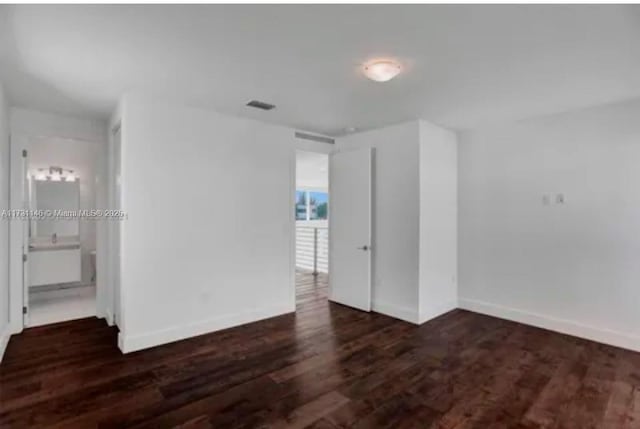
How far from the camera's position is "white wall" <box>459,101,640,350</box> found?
349 cm

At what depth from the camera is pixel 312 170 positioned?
8219mm

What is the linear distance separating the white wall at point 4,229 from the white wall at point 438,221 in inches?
168

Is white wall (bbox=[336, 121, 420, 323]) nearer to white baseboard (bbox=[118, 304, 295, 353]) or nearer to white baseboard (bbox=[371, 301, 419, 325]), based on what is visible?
white baseboard (bbox=[371, 301, 419, 325])

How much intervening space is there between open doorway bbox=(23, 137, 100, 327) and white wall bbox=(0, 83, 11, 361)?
1.30m

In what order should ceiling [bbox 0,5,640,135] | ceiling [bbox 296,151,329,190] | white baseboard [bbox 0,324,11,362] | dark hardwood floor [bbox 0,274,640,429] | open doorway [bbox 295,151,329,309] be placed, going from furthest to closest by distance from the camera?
ceiling [bbox 296,151,329,190]
open doorway [bbox 295,151,329,309]
white baseboard [bbox 0,324,11,362]
dark hardwood floor [bbox 0,274,640,429]
ceiling [bbox 0,5,640,135]

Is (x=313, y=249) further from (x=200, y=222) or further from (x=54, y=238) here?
(x=54, y=238)

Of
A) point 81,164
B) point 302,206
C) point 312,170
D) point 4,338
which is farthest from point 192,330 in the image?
point 302,206

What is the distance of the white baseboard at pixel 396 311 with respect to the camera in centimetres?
419

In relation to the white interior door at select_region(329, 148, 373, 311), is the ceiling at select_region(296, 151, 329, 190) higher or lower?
higher

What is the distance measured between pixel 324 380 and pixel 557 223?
3.12m

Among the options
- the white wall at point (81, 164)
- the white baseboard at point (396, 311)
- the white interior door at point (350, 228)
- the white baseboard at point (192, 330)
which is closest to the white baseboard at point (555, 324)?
the white baseboard at point (396, 311)

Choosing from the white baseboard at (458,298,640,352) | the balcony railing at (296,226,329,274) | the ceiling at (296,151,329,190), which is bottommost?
the white baseboard at (458,298,640,352)

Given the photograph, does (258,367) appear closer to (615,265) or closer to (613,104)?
(615,265)

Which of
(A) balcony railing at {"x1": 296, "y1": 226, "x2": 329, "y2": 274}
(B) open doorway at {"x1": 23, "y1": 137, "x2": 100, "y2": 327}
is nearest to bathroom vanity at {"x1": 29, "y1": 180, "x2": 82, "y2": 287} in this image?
(B) open doorway at {"x1": 23, "y1": 137, "x2": 100, "y2": 327}
